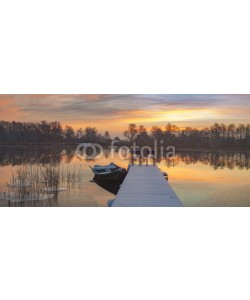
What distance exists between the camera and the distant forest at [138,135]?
6.28 metres

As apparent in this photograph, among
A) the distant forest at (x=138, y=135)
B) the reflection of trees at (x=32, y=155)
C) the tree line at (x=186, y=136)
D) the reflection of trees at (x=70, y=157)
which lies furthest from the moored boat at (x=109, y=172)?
the tree line at (x=186, y=136)

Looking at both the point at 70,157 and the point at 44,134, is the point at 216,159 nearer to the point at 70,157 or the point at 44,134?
the point at 70,157

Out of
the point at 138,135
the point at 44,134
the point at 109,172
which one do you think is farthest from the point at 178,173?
the point at 44,134

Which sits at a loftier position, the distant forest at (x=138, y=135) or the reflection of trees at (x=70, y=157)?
the distant forest at (x=138, y=135)

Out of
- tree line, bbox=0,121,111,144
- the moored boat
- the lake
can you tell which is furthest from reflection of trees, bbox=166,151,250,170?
the moored boat

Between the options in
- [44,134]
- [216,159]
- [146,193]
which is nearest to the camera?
[146,193]

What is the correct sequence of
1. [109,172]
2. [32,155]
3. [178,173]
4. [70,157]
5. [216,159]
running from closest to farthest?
[216,159] → [32,155] → [70,157] → [178,173] → [109,172]

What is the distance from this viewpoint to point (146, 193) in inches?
218

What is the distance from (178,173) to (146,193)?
252cm

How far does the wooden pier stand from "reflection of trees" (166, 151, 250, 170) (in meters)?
0.52

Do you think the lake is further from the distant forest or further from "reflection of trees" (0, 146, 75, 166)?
the distant forest

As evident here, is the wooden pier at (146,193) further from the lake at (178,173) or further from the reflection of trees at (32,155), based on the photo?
the reflection of trees at (32,155)

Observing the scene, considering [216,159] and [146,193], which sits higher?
[216,159]
